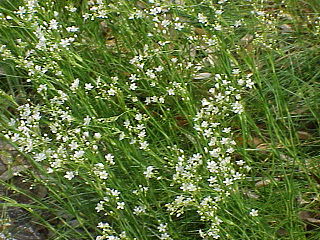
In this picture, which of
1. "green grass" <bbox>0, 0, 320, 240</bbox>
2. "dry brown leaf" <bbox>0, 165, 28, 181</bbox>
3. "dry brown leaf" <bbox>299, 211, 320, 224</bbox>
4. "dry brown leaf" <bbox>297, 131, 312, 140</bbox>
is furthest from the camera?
"dry brown leaf" <bbox>0, 165, 28, 181</bbox>

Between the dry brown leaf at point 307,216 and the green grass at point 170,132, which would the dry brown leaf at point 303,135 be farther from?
the dry brown leaf at point 307,216

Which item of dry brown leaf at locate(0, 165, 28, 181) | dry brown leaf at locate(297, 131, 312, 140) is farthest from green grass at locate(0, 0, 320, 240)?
dry brown leaf at locate(0, 165, 28, 181)

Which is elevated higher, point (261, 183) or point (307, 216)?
point (261, 183)

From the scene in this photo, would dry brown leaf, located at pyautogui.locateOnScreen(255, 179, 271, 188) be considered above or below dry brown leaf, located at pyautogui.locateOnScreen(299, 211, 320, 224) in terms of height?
above

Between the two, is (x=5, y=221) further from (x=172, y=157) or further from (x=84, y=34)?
(x=84, y=34)

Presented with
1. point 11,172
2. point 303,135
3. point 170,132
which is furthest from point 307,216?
point 11,172

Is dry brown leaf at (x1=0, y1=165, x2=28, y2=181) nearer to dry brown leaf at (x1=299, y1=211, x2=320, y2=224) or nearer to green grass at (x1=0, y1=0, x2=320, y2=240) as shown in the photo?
green grass at (x1=0, y1=0, x2=320, y2=240)

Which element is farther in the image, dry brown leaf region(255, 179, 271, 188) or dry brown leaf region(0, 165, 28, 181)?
dry brown leaf region(0, 165, 28, 181)

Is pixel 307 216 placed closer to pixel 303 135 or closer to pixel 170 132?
pixel 303 135

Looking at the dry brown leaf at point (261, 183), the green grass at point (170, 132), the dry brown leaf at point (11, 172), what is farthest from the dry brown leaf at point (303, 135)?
the dry brown leaf at point (11, 172)
